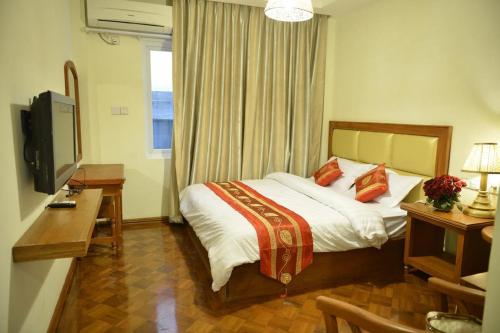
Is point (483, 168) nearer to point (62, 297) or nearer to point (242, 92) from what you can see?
point (242, 92)

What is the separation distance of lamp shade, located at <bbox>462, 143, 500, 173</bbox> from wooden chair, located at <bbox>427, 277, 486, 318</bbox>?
105cm

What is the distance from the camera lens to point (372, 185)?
10.7ft

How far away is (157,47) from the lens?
4211 mm

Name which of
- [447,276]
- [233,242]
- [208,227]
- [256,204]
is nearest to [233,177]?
[256,204]

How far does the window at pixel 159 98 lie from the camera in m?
4.22

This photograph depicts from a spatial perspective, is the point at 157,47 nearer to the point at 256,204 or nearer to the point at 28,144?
the point at 256,204

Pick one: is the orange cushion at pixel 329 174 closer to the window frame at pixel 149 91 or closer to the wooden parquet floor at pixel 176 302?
the wooden parquet floor at pixel 176 302

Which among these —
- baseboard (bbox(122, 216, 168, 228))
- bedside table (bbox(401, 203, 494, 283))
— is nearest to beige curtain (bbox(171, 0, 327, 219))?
baseboard (bbox(122, 216, 168, 228))

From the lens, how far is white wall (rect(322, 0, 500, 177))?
268cm

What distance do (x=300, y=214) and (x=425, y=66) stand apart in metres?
1.82

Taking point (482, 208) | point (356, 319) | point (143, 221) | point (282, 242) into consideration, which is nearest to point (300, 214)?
point (282, 242)

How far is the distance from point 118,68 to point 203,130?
1198 millimetres

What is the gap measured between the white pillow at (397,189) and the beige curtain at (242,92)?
1545mm

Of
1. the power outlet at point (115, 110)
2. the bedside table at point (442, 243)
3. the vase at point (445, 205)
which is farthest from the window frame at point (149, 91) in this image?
the vase at point (445, 205)
